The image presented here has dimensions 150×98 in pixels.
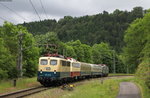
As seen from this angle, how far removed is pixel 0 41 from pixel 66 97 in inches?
930

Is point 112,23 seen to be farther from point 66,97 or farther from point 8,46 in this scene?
point 66,97

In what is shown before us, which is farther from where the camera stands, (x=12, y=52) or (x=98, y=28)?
(x=98, y=28)

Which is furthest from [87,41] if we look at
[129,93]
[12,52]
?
[129,93]

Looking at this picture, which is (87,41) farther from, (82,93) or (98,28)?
(82,93)

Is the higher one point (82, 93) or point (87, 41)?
point (87, 41)

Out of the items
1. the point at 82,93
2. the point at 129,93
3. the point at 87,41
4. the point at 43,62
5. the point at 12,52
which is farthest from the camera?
the point at 87,41

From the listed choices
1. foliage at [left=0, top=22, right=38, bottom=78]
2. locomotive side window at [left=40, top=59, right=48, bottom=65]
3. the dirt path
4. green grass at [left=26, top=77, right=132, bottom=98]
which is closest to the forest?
foliage at [left=0, top=22, right=38, bottom=78]

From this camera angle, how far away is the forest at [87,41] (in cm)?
4000

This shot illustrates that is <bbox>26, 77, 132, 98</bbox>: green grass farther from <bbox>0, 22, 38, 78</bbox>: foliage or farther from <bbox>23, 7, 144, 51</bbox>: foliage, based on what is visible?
<bbox>23, 7, 144, 51</bbox>: foliage

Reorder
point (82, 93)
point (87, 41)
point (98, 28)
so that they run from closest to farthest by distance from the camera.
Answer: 1. point (82, 93)
2. point (87, 41)
3. point (98, 28)

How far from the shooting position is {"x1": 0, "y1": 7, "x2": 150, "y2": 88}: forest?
4000cm

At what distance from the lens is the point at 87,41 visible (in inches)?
6348

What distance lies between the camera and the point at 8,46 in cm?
4566

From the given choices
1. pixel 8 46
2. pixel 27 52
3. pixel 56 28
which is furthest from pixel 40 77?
pixel 56 28
